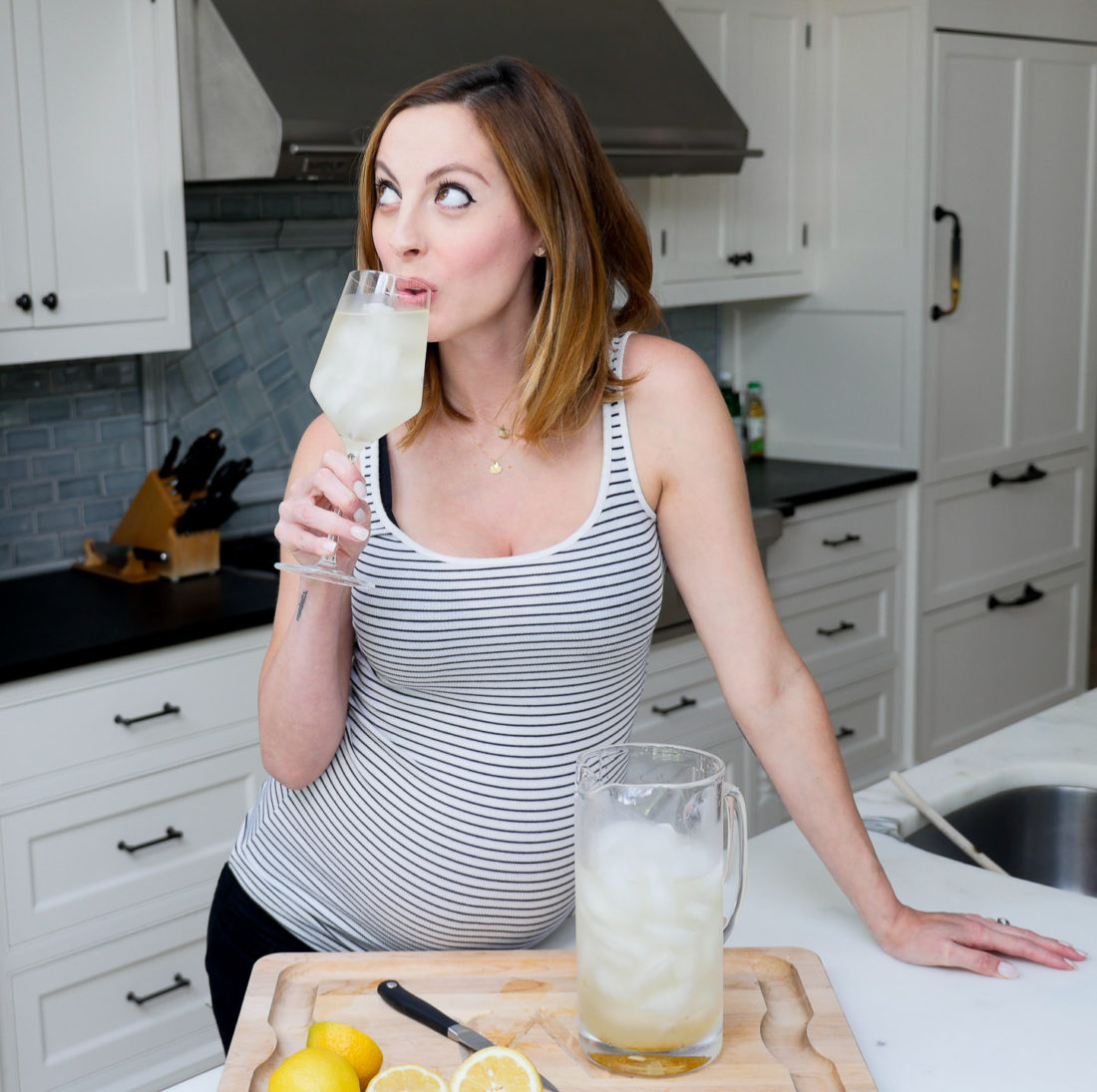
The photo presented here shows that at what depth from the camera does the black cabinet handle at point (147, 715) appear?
7.55 ft

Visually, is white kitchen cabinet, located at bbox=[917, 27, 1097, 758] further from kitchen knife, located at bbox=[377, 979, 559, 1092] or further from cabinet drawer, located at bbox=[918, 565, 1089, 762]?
kitchen knife, located at bbox=[377, 979, 559, 1092]

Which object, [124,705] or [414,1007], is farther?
[124,705]

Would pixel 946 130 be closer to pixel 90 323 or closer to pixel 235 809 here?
pixel 90 323

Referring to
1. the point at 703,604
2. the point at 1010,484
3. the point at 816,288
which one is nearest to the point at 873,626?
the point at 1010,484

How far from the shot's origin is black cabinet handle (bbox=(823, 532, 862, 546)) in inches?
140

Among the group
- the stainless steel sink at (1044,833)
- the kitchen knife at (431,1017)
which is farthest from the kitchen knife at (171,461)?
the kitchen knife at (431,1017)

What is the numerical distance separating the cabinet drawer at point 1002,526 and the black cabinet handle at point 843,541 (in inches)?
10.9

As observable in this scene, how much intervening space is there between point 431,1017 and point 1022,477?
3473mm

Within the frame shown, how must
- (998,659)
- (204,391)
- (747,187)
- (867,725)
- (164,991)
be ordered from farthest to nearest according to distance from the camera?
(998,659) → (867,725) → (747,187) → (204,391) → (164,991)

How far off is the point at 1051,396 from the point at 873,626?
993mm

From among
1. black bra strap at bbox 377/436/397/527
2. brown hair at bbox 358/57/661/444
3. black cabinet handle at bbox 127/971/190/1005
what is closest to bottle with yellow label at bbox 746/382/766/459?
black cabinet handle at bbox 127/971/190/1005

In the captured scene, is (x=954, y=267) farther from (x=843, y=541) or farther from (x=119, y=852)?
(x=119, y=852)

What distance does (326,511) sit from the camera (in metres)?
0.98

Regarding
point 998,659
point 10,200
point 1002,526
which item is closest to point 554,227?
point 10,200
